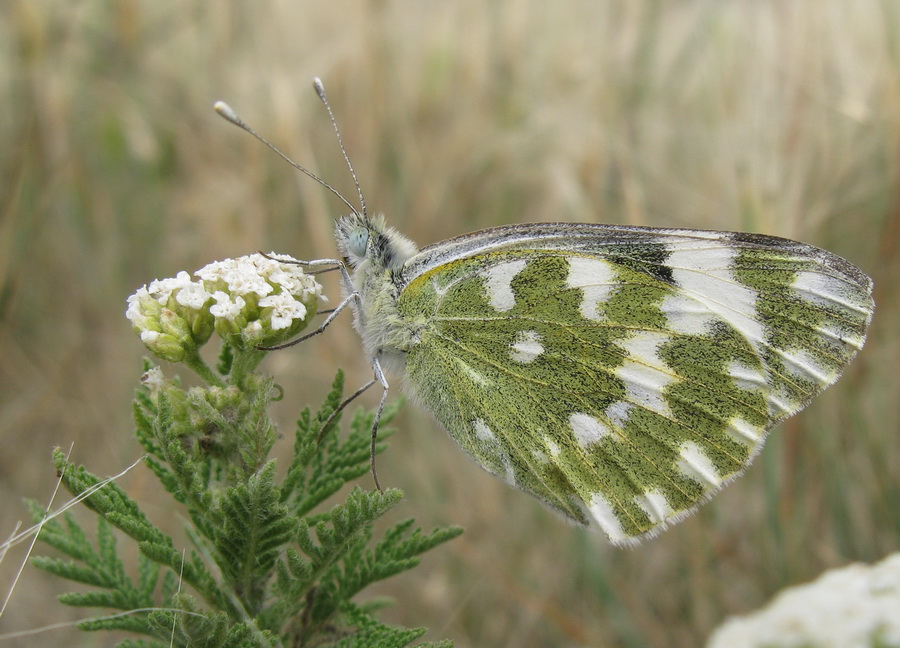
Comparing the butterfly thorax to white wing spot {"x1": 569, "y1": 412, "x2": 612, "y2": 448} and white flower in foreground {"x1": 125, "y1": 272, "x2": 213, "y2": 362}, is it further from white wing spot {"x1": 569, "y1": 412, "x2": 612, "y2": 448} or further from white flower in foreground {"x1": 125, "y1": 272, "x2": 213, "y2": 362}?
white flower in foreground {"x1": 125, "y1": 272, "x2": 213, "y2": 362}

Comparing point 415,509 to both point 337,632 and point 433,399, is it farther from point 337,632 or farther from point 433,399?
point 337,632

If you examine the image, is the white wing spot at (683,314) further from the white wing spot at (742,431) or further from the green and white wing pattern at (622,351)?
the white wing spot at (742,431)

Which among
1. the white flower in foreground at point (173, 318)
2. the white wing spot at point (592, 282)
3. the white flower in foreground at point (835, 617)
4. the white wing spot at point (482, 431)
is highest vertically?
the white wing spot at point (592, 282)

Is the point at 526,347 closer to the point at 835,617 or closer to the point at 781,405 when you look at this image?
the point at 781,405

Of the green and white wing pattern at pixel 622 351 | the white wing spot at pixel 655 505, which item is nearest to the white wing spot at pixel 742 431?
the green and white wing pattern at pixel 622 351

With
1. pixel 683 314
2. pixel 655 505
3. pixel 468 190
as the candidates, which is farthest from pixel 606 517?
pixel 468 190

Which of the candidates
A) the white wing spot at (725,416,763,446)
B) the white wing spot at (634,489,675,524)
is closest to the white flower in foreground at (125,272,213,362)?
the white wing spot at (634,489,675,524)

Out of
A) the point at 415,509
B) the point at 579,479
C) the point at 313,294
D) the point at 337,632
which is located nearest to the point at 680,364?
the point at 579,479
